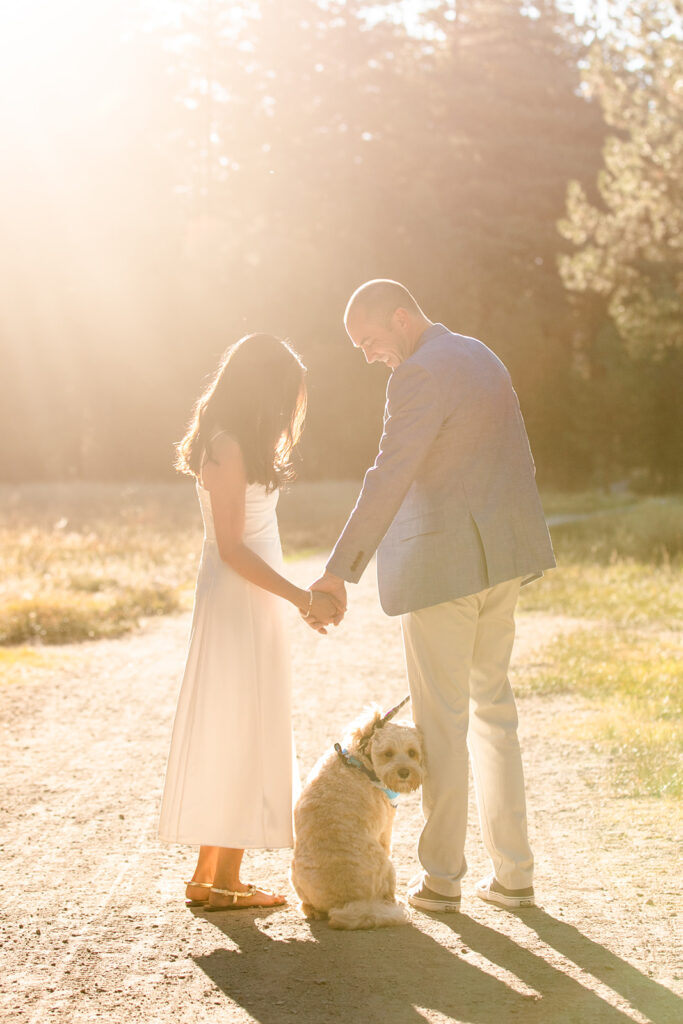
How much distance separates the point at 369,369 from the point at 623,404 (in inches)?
270

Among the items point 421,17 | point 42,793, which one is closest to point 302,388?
point 42,793

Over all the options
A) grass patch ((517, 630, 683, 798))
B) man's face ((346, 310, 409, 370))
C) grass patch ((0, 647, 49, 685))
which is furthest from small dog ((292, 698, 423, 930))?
grass patch ((0, 647, 49, 685))

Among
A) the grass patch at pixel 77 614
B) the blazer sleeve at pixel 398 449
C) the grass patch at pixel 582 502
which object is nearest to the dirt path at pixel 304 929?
the blazer sleeve at pixel 398 449

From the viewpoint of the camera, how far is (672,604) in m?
12.6

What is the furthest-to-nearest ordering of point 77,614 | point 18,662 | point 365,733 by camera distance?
point 77,614 < point 18,662 < point 365,733

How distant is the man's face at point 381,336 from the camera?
4.37 metres

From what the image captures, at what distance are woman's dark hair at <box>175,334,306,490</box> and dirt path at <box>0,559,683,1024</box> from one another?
151 cm

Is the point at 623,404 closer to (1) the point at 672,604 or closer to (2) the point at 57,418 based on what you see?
(2) the point at 57,418

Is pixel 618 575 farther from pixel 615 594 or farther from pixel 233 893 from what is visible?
pixel 233 893

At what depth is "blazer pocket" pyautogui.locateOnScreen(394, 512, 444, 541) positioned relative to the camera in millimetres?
4316

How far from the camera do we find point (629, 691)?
8.52 metres

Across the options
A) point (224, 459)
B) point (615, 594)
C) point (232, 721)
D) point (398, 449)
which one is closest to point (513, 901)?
point (232, 721)

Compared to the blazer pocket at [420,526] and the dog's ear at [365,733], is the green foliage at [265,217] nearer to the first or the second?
the blazer pocket at [420,526]

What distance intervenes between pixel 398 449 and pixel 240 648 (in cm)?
88
